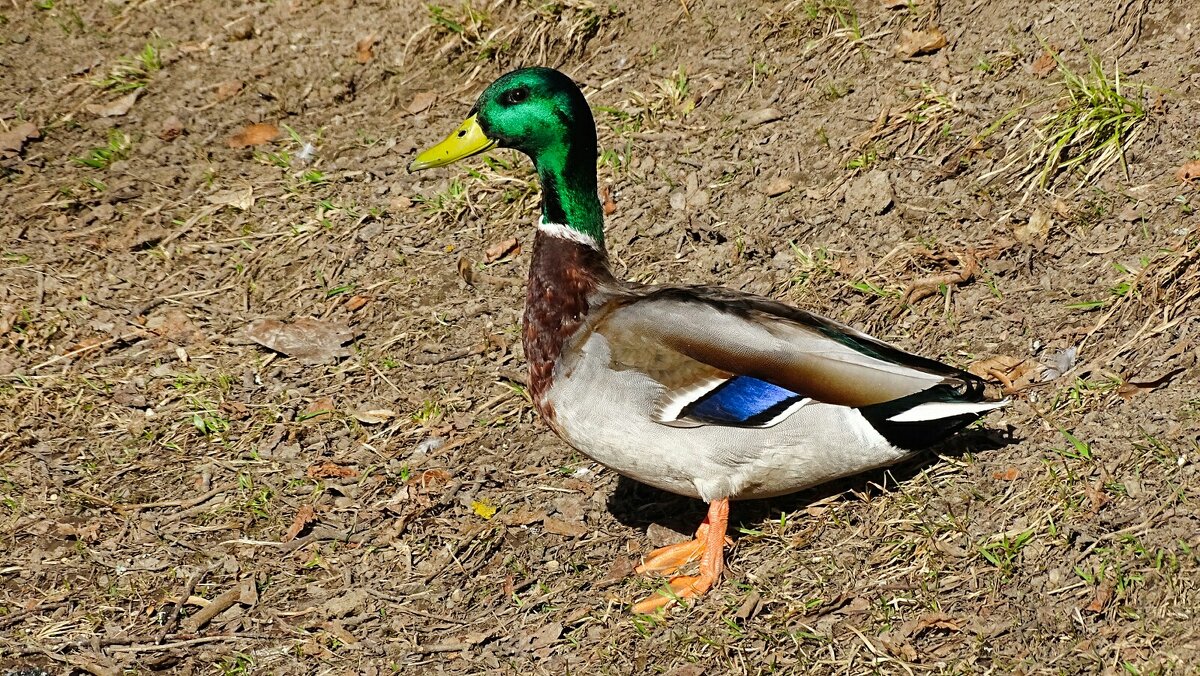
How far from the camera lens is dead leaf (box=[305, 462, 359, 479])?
14.5 ft

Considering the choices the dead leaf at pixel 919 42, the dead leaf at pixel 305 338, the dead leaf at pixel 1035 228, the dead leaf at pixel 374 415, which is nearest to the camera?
the dead leaf at pixel 1035 228

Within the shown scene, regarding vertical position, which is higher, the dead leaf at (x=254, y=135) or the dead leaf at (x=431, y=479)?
the dead leaf at (x=254, y=135)

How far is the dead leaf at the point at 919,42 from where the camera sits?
5.10 meters

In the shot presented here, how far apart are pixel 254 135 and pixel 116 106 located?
77 centimetres

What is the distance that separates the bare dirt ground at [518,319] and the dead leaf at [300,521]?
0.01 meters

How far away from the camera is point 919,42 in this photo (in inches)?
202

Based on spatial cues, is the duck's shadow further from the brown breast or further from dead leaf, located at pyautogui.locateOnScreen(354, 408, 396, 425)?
dead leaf, located at pyautogui.locateOnScreen(354, 408, 396, 425)

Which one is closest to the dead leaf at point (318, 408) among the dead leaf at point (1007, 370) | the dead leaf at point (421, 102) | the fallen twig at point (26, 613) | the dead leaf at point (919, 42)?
the fallen twig at point (26, 613)

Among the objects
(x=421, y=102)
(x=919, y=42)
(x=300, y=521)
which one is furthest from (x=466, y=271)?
(x=919, y=42)

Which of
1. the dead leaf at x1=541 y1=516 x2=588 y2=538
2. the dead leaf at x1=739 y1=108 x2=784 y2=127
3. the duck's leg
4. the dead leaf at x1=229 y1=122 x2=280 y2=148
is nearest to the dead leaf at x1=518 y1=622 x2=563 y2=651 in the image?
the duck's leg

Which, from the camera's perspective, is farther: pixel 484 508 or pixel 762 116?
pixel 762 116

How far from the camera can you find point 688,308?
3680 mm

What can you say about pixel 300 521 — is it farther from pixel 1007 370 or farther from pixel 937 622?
pixel 1007 370

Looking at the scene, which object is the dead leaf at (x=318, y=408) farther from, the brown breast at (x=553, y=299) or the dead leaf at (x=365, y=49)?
the dead leaf at (x=365, y=49)
